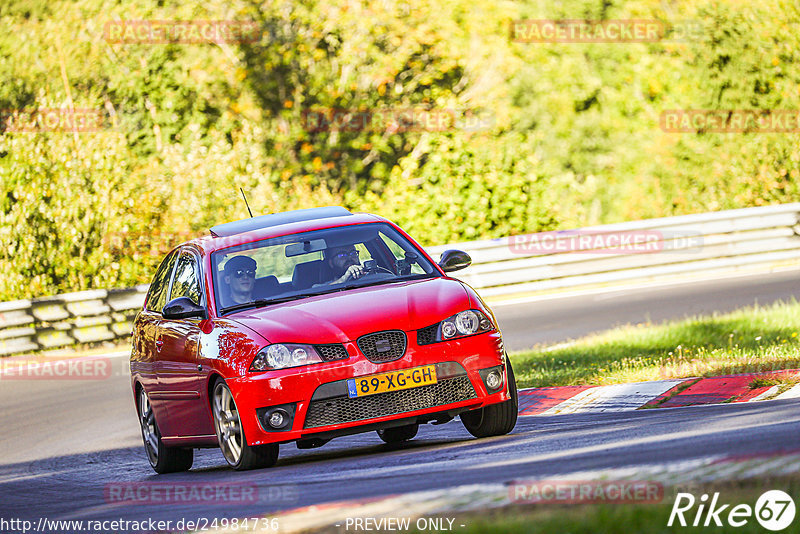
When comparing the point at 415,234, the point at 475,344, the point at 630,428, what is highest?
the point at 475,344

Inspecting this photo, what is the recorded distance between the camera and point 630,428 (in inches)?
299

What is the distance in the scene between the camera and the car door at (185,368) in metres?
8.52

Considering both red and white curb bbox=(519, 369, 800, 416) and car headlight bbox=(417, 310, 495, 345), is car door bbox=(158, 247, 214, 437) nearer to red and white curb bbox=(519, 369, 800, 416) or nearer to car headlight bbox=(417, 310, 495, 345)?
car headlight bbox=(417, 310, 495, 345)

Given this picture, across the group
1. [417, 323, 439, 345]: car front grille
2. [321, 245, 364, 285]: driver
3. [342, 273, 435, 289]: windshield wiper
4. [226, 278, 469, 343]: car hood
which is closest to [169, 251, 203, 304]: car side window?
[226, 278, 469, 343]: car hood

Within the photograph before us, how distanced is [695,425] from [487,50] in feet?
90.9

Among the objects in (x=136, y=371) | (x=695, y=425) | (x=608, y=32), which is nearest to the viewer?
(x=695, y=425)

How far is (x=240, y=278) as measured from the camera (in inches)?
346

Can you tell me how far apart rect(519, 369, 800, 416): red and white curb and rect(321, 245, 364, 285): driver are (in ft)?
7.06

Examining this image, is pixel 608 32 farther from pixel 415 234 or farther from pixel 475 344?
pixel 475 344

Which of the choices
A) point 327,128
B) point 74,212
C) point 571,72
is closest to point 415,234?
point 74,212

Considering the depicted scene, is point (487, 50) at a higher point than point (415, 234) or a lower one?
higher
